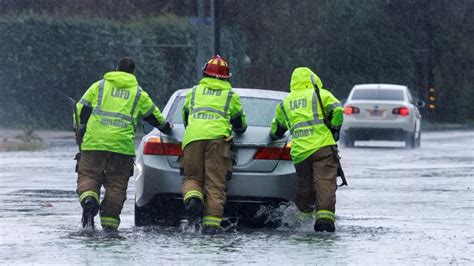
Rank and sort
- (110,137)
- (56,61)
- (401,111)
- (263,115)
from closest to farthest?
(110,137), (263,115), (401,111), (56,61)

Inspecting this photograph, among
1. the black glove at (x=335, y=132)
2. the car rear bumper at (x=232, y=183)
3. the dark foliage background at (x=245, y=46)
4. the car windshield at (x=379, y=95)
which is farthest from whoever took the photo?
the dark foliage background at (x=245, y=46)

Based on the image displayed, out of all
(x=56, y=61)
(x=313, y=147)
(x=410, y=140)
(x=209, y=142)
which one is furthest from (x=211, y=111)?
(x=56, y=61)

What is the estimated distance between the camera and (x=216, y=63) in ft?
41.4

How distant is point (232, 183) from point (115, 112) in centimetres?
116

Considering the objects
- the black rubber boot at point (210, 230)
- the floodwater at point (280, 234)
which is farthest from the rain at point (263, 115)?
the black rubber boot at point (210, 230)

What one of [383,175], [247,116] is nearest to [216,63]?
[247,116]

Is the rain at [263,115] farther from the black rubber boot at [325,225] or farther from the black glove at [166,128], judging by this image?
the black glove at [166,128]

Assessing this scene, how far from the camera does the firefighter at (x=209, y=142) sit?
1217 cm

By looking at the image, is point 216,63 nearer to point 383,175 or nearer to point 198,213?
point 198,213

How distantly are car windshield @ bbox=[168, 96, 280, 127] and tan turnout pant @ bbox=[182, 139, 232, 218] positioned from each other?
766 millimetres

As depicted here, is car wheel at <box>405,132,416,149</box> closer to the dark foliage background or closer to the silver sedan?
the dark foliage background

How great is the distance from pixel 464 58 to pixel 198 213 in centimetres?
4658

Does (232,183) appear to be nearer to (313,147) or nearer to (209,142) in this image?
(209,142)

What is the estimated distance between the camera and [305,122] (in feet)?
41.6
